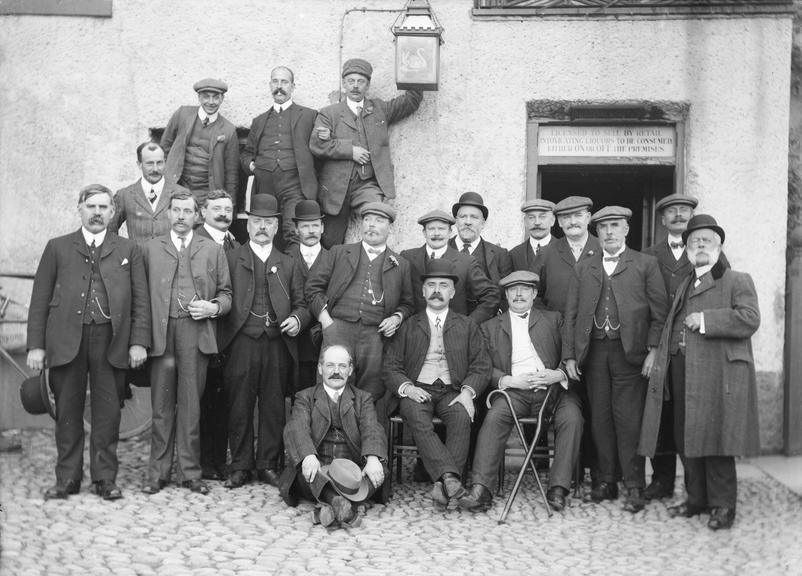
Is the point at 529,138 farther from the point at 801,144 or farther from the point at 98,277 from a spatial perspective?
the point at 98,277

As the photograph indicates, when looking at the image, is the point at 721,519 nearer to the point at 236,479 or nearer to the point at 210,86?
the point at 236,479

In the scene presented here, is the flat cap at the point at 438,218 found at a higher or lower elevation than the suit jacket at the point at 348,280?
higher

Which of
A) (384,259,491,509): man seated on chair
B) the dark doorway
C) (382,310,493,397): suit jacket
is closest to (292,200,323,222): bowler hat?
(384,259,491,509): man seated on chair

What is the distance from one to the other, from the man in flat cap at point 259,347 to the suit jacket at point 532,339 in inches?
53.3

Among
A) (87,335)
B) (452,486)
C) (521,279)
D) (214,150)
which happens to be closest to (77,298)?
(87,335)

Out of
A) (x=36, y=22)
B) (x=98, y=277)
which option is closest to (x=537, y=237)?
(x=98, y=277)

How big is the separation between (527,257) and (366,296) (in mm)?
1324

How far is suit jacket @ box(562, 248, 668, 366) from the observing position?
23.8 ft

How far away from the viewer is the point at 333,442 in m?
7.04

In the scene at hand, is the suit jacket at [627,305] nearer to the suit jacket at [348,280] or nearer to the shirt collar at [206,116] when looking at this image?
the suit jacket at [348,280]

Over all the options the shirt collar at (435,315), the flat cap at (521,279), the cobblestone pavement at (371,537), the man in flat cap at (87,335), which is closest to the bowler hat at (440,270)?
the shirt collar at (435,315)

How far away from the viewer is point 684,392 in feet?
22.7

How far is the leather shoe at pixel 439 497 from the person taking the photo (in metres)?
6.89

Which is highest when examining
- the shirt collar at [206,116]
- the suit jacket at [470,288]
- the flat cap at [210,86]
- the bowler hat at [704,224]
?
the flat cap at [210,86]
